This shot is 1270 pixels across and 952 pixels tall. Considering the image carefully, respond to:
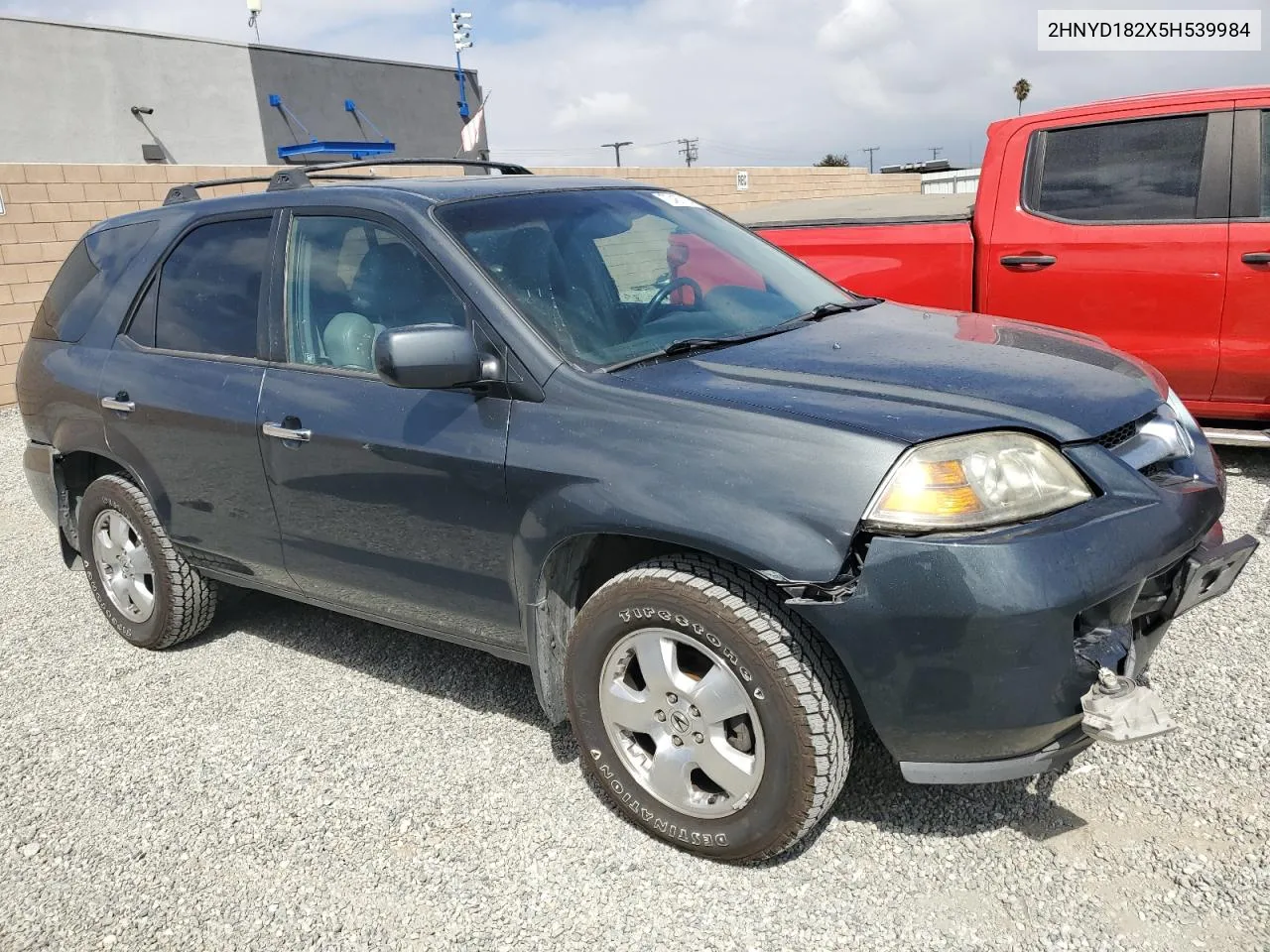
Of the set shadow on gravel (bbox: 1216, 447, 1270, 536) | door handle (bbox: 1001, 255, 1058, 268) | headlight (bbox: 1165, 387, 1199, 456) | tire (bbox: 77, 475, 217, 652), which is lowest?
shadow on gravel (bbox: 1216, 447, 1270, 536)

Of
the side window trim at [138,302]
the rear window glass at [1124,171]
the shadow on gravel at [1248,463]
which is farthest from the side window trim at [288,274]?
the shadow on gravel at [1248,463]

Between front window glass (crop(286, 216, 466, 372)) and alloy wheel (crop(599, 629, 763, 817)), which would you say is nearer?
alloy wheel (crop(599, 629, 763, 817))

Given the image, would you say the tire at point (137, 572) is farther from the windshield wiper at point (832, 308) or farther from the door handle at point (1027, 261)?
the door handle at point (1027, 261)

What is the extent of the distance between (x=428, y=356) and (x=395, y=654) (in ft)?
5.85

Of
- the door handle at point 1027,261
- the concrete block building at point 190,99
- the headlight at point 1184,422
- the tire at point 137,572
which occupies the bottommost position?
the tire at point 137,572

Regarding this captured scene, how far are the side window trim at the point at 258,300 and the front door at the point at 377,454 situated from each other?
0.10 metres

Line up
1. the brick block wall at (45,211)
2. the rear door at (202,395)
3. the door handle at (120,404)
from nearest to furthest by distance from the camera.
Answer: the rear door at (202,395) → the door handle at (120,404) → the brick block wall at (45,211)

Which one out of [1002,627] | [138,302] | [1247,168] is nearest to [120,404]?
[138,302]

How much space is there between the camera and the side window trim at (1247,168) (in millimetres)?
4980

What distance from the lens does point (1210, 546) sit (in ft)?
8.39

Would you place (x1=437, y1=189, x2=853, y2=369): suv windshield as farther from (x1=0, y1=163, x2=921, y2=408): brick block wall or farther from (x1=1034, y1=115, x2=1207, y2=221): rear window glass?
(x1=0, y1=163, x2=921, y2=408): brick block wall

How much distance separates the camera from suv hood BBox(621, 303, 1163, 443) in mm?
2355

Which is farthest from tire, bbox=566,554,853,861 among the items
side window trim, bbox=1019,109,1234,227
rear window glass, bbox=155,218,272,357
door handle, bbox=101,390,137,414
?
side window trim, bbox=1019,109,1234,227

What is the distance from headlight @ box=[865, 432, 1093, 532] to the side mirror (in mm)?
1133
